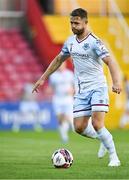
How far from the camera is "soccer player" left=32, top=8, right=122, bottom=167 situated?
12515 millimetres

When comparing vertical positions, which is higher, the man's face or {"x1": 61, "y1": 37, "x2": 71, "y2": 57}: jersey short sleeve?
the man's face

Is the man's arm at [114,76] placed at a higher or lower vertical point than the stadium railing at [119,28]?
higher

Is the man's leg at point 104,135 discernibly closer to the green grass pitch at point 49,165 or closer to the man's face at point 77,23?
the green grass pitch at point 49,165

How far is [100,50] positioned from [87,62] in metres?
0.39

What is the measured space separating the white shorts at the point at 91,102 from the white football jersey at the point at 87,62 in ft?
0.26

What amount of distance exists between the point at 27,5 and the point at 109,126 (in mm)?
6240

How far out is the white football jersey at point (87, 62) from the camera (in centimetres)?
1269

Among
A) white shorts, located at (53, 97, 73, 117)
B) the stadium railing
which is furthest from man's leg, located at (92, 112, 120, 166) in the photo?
the stadium railing

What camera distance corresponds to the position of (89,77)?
12.8 m

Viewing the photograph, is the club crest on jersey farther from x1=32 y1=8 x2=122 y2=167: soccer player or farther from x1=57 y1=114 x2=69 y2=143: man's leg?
x1=57 y1=114 x2=69 y2=143: man's leg

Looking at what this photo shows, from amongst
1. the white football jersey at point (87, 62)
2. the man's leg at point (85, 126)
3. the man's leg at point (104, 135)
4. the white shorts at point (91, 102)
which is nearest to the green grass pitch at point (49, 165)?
the man's leg at point (104, 135)

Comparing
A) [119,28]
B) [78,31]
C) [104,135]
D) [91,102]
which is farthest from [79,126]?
[119,28]

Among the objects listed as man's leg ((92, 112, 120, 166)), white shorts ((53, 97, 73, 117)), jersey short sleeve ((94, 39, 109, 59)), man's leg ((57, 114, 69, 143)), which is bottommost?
man's leg ((57, 114, 69, 143))

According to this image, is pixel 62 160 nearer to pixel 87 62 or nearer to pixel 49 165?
pixel 49 165
